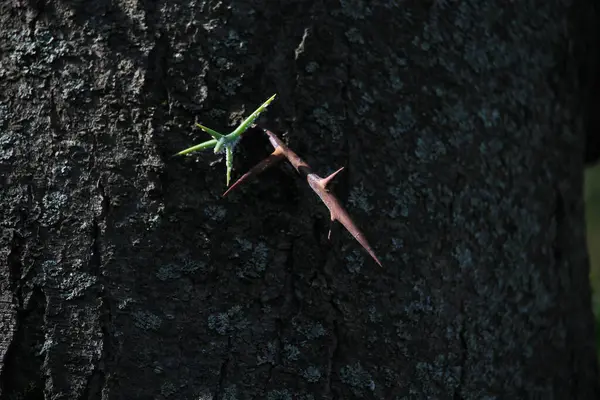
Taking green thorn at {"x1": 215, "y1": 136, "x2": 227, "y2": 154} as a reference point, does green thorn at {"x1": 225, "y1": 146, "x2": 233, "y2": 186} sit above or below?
below

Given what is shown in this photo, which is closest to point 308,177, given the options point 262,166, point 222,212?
point 262,166

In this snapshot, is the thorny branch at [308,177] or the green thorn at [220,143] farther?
the green thorn at [220,143]

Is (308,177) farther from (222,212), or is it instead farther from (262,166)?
(222,212)

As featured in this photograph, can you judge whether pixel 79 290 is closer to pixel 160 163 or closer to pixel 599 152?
pixel 160 163

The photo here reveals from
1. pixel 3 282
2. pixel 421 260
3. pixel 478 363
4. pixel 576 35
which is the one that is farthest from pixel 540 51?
pixel 3 282

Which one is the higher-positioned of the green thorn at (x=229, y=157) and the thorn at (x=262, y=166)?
the green thorn at (x=229, y=157)
